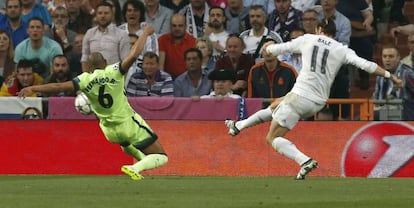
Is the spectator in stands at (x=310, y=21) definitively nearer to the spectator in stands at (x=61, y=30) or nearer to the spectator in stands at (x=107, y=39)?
the spectator in stands at (x=107, y=39)

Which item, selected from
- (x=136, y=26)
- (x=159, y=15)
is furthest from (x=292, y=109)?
(x=159, y=15)

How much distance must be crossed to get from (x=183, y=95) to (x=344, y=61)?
5.05 meters

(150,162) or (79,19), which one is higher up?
(79,19)

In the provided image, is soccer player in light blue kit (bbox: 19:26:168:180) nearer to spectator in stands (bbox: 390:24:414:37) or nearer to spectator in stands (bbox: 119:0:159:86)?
spectator in stands (bbox: 119:0:159:86)

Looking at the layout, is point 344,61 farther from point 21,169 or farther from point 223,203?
point 21,169

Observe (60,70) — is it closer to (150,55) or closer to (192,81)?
(150,55)

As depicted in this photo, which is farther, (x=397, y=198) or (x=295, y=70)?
(x=295, y=70)

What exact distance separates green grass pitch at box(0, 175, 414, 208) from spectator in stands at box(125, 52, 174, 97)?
450 centimetres

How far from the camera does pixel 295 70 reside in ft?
67.6

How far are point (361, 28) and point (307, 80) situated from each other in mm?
5891

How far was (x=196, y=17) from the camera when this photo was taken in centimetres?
2317

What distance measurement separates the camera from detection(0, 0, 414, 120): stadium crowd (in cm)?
2095

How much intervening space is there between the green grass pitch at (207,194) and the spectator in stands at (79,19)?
7343 millimetres

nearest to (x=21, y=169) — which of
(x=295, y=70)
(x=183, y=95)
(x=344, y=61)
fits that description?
(x=183, y=95)
